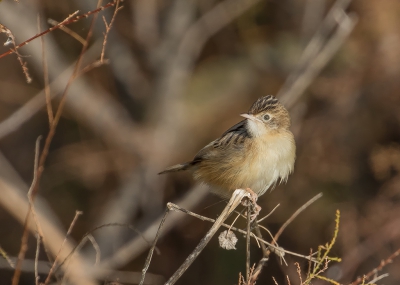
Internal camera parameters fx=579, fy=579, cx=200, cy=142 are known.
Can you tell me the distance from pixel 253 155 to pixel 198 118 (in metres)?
4.17

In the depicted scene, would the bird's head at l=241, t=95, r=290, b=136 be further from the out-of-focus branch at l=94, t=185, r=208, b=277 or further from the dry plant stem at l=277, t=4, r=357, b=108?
the out-of-focus branch at l=94, t=185, r=208, b=277

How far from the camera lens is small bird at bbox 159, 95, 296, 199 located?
4609 mm

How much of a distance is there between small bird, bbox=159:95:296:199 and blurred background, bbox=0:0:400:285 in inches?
88.1

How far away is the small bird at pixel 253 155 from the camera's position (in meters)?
4.61

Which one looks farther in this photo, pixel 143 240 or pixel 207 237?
pixel 143 240

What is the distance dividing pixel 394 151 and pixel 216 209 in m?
2.52

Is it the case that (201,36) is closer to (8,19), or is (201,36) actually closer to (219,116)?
(219,116)

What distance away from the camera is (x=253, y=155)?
4629 mm

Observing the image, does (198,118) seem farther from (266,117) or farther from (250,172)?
(250,172)

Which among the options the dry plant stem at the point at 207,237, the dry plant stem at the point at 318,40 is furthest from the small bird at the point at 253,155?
the dry plant stem at the point at 318,40

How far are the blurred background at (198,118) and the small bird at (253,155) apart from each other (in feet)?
7.34

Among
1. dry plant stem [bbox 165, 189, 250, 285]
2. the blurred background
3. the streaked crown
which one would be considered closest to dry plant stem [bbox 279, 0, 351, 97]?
the blurred background

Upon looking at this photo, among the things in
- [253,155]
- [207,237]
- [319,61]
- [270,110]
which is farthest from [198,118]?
[207,237]

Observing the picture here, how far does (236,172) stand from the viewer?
4668 millimetres
